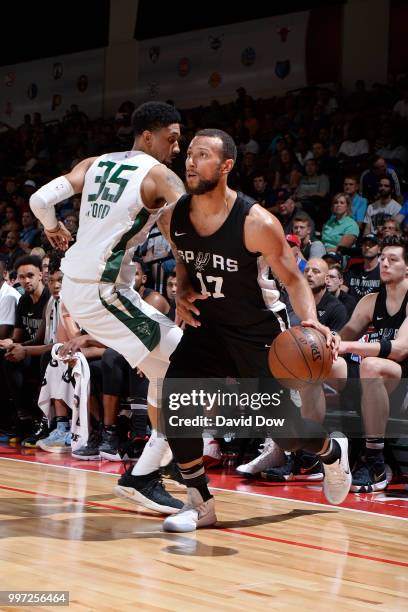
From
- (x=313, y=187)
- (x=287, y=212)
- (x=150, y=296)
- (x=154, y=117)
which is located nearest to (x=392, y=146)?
(x=313, y=187)

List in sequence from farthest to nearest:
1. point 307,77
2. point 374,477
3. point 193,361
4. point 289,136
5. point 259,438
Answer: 1. point 307,77
2. point 289,136
3. point 259,438
4. point 374,477
5. point 193,361

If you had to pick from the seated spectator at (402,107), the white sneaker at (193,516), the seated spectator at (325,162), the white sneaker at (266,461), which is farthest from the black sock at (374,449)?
the seated spectator at (402,107)

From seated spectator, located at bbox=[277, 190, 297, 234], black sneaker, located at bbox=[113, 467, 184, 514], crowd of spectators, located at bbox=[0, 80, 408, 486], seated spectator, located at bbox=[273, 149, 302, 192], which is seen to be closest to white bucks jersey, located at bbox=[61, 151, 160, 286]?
black sneaker, located at bbox=[113, 467, 184, 514]

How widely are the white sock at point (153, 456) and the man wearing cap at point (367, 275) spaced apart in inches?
139

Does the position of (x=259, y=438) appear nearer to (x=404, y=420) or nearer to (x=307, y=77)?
(x=404, y=420)

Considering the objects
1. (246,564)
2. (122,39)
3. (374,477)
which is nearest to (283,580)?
(246,564)

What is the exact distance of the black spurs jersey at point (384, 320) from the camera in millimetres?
6023

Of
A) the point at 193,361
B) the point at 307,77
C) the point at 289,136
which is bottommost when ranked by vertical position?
the point at 193,361

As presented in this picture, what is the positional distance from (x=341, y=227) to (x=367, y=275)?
1643 millimetres

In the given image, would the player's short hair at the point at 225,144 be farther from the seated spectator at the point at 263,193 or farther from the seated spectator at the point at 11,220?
the seated spectator at the point at 11,220

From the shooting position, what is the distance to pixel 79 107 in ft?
60.6

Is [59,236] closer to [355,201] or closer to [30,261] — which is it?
[30,261]

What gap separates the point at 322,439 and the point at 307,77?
436 inches

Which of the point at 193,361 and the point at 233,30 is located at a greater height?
the point at 233,30
